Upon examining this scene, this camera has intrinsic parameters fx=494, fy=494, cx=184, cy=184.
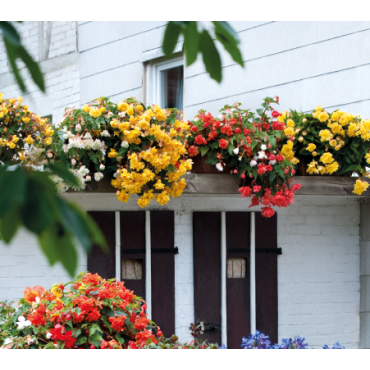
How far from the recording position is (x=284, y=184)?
3.02m

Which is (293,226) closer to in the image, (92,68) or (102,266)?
(102,266)

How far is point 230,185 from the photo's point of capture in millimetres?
3150

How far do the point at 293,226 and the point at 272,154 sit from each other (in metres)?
0.87

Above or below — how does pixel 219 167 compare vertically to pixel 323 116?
below

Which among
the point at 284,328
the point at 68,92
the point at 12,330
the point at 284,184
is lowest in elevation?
the point at 284,328

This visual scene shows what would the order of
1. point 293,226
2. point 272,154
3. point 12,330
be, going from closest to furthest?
point 12,330 → point 272,154 → point 293,226

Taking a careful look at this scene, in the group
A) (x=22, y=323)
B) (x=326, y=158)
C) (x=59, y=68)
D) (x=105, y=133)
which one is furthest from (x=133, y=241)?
(x=59, y=68)

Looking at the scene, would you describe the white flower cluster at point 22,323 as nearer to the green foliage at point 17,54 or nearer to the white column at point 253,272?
the white column at point 253,272

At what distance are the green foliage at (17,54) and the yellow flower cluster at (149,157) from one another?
200 centimetres

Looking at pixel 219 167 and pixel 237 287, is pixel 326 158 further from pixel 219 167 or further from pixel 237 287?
pixel 237 287

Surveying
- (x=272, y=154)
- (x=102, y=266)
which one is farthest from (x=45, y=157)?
(x=272, y=154)

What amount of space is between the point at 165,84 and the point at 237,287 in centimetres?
200

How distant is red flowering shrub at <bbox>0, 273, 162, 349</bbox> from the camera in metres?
2.51

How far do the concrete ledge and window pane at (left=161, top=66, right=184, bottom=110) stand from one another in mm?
1444
